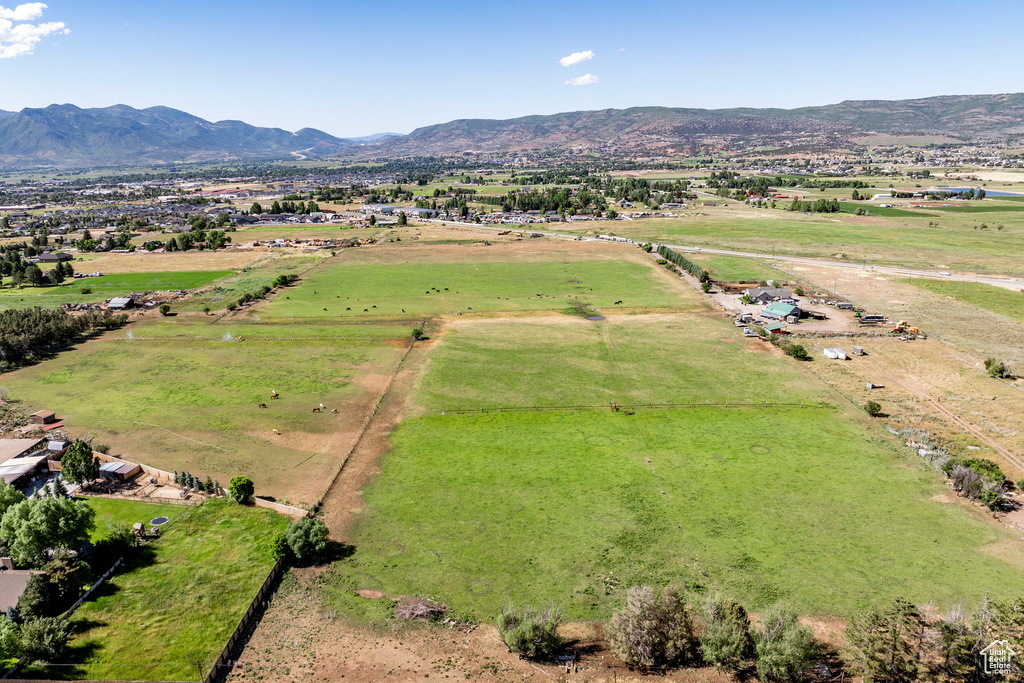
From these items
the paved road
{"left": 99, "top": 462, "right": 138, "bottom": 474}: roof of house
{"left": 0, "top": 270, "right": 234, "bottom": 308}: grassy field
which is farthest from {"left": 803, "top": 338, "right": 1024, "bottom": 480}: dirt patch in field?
{"left": 0, "top": 270, "right": 234, "bottom": 308}: grassy field

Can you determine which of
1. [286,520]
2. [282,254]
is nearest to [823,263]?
[286,520]

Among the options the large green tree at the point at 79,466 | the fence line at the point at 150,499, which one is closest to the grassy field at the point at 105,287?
the large green tree at the point at 79,466

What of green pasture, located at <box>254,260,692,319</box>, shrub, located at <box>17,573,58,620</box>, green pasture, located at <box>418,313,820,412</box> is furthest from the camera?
green pasture, located at <box>254,260,692,319</box>

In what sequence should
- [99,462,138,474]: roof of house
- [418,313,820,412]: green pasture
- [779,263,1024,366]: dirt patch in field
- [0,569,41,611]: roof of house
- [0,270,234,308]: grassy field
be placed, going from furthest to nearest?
[0,270,234,308]: grassy field → [779,263,1024,366]: dirt patch in field → [418,313,820,412]: green pasture → [99,462,138,474]: roof of house → [0,569,41,611]: roof of house

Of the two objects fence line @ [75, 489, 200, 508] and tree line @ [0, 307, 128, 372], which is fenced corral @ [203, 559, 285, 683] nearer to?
fence line @ [75, 489, 200, 508]

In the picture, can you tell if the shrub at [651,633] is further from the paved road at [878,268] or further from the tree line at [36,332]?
the paved road at [878,268]

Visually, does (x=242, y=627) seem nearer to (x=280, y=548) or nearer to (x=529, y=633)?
(x=280, y=548)

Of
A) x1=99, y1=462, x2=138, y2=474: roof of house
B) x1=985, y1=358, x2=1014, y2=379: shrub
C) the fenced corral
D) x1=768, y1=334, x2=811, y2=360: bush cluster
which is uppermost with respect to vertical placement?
x1=768, y1=334, x2=811, y2=360: bush cluster

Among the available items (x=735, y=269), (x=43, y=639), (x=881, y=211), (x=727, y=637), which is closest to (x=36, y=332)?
(x=43, y=639)
